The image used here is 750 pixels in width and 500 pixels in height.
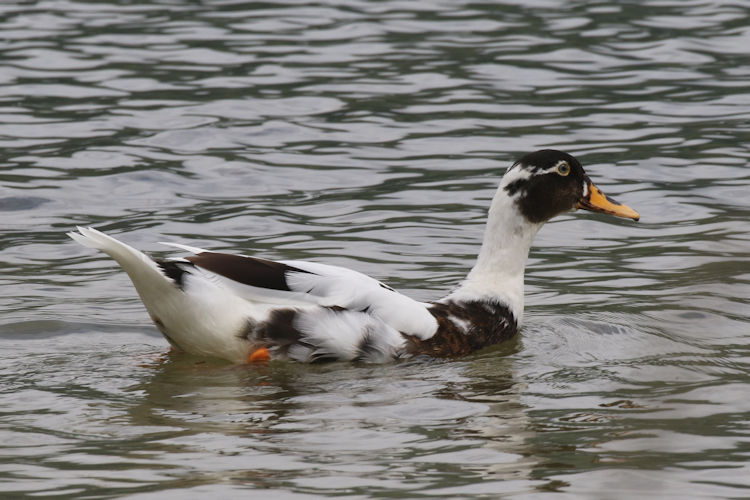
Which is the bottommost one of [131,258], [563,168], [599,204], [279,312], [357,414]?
[357,414]

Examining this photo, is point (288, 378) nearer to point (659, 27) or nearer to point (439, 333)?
point (439, 333)

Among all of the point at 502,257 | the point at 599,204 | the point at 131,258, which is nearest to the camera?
the point at 131,258

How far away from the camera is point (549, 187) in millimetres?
9164

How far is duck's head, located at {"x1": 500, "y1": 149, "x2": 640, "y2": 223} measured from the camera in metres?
9.08

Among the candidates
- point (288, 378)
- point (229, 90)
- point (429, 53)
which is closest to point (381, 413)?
point (288, 378)

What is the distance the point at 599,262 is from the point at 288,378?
3.68 meters

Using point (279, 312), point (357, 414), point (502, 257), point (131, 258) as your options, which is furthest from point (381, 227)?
point (357, 414)

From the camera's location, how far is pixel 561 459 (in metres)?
6.29

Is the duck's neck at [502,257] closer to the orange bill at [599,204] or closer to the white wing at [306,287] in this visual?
the orange bill at [599,204]

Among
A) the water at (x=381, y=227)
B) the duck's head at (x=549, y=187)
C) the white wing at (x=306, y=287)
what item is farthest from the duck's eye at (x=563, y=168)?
the white wing at (x=306, y=287)

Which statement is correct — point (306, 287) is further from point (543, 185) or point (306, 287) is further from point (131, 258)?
point (543, 185)

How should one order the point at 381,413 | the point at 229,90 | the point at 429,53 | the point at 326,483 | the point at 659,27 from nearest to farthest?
the point at 326,483
the point at 381,413
the point at 229,90
the point at 429,53
the point at 659,27

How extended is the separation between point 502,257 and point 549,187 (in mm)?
582

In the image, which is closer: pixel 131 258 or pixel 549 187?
pixel 131 258
